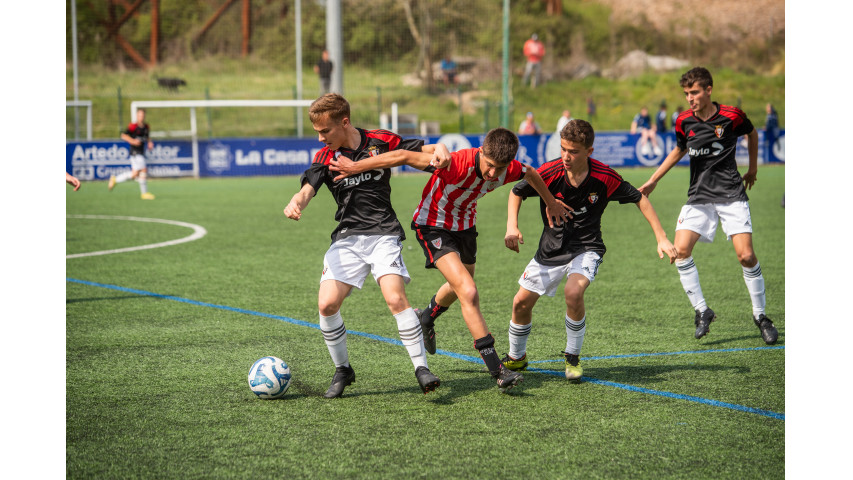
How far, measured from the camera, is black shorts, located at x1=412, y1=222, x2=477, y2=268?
18.1ft

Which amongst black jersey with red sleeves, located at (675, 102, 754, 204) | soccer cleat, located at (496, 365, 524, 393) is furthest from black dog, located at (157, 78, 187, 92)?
soccer cleat, located at (496, 365, 524, 393)

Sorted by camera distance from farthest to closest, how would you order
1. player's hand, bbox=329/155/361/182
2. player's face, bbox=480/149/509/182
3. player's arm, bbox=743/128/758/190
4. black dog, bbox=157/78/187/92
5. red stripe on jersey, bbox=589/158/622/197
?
black dog, bbox=157/78/187/92 < player's arm, bbox=743/128/758/190 < red stripe on jersey, bbox=589/158/622/197 < player's face, bbox=480/149/509/182 < player's hand, bbox=329/155/361/182

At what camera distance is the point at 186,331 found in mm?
7008

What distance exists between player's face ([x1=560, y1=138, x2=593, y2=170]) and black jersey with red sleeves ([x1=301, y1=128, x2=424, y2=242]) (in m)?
0.90

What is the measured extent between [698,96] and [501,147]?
2.55m

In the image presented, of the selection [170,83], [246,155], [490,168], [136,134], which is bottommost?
[490,168]

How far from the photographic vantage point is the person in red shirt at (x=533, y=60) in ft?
131

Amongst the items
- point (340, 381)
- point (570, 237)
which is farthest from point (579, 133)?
point (340, 381)

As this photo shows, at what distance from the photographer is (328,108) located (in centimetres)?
514

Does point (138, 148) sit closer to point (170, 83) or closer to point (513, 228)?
point (170, 83)

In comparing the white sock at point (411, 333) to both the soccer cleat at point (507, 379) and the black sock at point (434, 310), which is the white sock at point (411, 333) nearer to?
the soccer cleat at point (507, 379)

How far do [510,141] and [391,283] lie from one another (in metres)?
1.09

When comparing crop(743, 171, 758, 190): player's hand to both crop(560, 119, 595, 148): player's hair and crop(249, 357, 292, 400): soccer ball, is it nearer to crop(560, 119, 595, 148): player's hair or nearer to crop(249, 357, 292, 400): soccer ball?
crop(560, 119, 595, 148): player's hair

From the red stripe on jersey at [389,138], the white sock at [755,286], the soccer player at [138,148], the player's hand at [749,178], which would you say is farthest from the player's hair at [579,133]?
the soccer player at [138,148]
